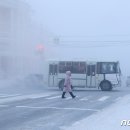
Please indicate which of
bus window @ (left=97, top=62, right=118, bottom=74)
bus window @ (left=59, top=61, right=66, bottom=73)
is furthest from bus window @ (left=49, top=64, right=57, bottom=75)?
bus window @ (left=97, top=62, right=118, bottom=74)

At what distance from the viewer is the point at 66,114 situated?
56.3 feet

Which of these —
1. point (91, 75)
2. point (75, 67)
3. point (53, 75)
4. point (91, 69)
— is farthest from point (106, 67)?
point (53, 75)

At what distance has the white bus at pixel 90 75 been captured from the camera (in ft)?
129

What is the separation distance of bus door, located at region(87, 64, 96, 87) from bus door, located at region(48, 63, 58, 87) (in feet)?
8.01

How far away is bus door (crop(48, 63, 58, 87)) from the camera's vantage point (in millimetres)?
39656

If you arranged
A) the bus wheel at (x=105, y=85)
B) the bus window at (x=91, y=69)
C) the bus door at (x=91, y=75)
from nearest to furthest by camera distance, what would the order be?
the bus wheel at (x=105, y=85), the bus door at (x=91, y=75), the bus window at (x=91, y=69)

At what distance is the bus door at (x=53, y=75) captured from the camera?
39.7m

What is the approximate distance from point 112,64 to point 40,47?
5.62 meters

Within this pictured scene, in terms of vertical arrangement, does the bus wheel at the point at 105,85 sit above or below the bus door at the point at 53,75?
below

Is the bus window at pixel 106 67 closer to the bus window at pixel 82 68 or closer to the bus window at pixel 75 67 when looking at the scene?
the bus window at pixel 82 68

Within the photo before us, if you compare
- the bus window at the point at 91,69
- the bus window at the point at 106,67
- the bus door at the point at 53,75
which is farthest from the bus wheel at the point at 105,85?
the bus door at the point at 53,75

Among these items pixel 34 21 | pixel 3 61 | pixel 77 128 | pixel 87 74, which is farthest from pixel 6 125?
pixel 34 21

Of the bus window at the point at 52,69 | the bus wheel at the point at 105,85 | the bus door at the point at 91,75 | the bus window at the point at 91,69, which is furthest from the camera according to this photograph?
the bus window at the point at 52,69

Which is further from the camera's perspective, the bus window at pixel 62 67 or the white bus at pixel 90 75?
the bus window at pixel 62 67
